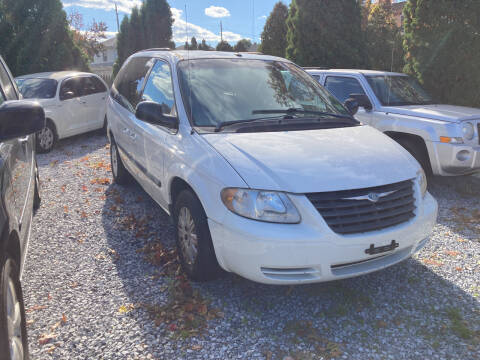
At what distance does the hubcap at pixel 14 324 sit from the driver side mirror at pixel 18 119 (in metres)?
0.79

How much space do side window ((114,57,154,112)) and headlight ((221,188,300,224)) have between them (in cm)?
248

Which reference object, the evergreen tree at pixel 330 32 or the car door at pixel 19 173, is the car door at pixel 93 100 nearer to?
the evergreen tree at pixel 330 32

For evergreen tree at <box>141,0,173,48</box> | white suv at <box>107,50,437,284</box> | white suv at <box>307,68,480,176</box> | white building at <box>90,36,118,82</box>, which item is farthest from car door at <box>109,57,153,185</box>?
white building at <box>90,36,118,82</box>

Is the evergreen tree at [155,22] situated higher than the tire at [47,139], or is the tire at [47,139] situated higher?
the evergreen tree at [155,22]

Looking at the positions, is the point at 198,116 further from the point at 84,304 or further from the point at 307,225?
the point at 84,304

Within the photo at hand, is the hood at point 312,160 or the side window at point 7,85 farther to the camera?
the side window at point 7,85

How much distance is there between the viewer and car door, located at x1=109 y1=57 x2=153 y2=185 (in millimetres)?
4794

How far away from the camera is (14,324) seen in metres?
2.29

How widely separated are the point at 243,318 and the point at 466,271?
7.20ft

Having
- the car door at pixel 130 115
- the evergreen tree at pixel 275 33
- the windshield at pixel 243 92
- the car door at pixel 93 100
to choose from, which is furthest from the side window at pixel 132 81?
the evergreen tree at pixel 275 33

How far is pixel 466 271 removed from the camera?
13.0ft

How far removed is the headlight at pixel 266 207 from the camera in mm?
2887

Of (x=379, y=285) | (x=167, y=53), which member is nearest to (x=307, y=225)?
(x=379, y=285)

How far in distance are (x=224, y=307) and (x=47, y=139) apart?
7063mm
